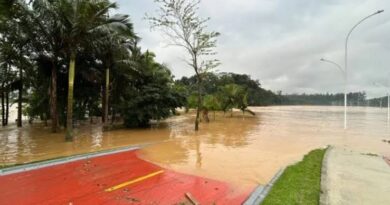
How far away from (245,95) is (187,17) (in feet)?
65.1

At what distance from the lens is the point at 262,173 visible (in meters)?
8.22

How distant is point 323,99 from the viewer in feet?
510

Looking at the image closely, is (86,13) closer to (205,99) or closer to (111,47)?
(111,47)

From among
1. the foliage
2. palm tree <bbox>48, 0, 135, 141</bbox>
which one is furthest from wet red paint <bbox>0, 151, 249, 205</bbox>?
the foliage

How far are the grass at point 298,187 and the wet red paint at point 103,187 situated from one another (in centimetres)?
65

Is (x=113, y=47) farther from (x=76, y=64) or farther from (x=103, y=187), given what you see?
(x=103, y=187)

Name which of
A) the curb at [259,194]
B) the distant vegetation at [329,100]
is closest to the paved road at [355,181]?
the curb at [259,194]

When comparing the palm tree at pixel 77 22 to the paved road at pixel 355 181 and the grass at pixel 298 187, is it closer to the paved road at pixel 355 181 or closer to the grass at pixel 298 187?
the grass at pixel 298 187

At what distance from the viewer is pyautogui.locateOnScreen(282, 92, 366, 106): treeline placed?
431 feet

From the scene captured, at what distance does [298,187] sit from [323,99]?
160867mm

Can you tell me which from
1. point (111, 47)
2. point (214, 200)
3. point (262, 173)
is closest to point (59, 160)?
point (214, 200)

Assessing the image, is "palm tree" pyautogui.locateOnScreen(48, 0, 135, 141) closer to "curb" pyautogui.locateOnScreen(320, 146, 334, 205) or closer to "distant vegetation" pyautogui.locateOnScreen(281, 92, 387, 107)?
"curb" pyautogui.locateOnScreen(320, 146, 334, 205)

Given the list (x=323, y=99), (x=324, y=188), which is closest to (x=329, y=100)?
(x=323, y=99)

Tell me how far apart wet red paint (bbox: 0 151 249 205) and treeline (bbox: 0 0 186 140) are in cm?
638
